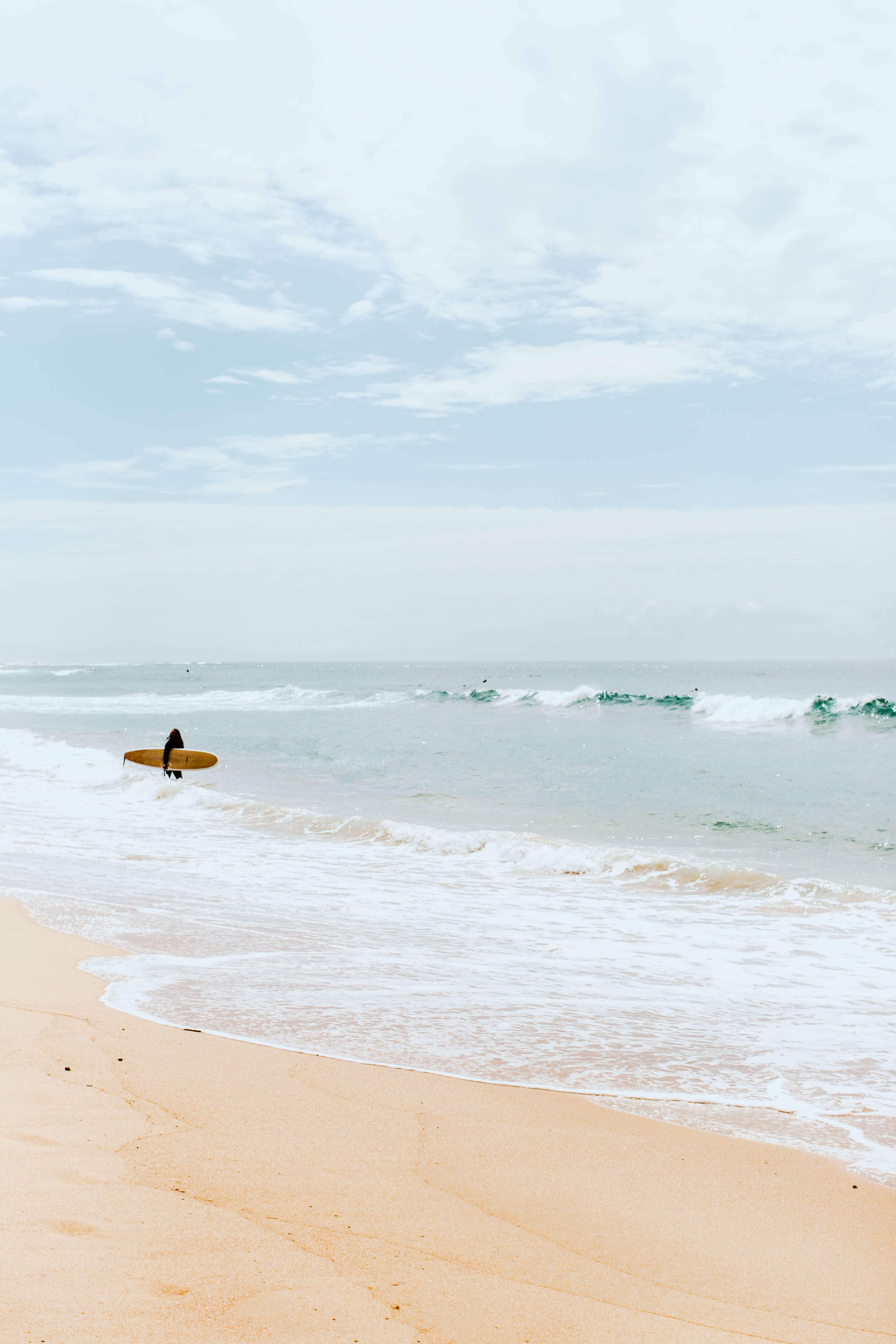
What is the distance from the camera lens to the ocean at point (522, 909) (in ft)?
17.7

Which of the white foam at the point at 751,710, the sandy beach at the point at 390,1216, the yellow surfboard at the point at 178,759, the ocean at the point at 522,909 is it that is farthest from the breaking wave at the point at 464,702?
the sandy beach at the point at 390,1216

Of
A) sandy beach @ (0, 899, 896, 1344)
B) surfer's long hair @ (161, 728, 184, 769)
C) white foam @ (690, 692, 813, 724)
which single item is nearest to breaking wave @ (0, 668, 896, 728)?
white foam @ (690, 692, 813, 724)

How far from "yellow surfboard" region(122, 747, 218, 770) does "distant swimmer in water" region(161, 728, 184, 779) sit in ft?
1.02

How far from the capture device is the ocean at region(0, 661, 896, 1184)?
17.7 feet

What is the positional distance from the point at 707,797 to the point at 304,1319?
17066 mm

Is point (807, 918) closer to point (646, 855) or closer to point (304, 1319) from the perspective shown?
point (646, 855)

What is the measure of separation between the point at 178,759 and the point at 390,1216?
19.4 metres

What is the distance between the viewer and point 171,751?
21.2 metres

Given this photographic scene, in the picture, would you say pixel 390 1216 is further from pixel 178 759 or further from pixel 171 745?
pixel 178 759

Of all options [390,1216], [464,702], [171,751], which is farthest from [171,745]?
[464,702]

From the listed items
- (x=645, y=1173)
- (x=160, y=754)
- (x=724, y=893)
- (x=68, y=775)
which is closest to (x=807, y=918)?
(x=724, y=893)

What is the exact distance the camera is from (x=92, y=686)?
99.3 metres

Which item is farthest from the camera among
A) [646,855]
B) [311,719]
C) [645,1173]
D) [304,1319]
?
[311,719]

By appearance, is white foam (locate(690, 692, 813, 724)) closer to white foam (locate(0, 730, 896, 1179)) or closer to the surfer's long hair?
→ the surfer's long hair
